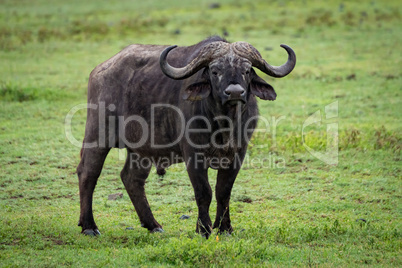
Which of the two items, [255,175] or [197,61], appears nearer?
[197,61]

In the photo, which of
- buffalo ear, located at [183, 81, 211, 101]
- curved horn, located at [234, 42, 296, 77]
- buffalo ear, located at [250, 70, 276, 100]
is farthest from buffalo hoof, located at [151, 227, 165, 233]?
curved horn, located at [234, 42, 296, 77]

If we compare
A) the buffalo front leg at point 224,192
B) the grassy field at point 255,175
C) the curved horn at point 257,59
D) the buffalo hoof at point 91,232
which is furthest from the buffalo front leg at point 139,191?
the curved horn at point 257,59

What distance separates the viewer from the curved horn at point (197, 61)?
18.5 ft

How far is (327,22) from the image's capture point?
20.1 metres

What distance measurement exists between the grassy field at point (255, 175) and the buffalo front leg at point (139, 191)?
0.57 ft

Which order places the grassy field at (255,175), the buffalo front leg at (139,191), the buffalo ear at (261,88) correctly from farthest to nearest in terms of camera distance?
the buffalo front leg at (139,191), the buffalo ear at (261,88), the grassy field at (255,175)

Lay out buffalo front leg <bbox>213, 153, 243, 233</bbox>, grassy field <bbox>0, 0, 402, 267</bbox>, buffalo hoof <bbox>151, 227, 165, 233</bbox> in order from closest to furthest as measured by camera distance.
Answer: grassy field <bbox>0, 0, 402, 267</bbox> → buffalo front leg <bbox>213, 153, 243, 233</bbox> → buffalo hoof <bbox>151, 227, 165, 233</bbox>

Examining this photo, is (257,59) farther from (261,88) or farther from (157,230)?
(157,230)

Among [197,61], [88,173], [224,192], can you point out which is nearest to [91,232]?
[88,173]

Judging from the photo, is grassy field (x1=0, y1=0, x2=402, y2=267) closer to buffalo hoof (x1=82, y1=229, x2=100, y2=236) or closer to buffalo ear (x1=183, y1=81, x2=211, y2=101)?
buffalo hoof (x1=82, y1=229, x2=100, y2=236)

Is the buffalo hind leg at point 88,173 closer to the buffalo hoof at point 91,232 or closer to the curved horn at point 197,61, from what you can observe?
the buffalo hoof at point 91,232

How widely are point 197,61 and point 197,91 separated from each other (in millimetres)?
278

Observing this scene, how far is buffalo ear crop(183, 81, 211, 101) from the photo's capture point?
5641mm

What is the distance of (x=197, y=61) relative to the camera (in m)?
5.68
